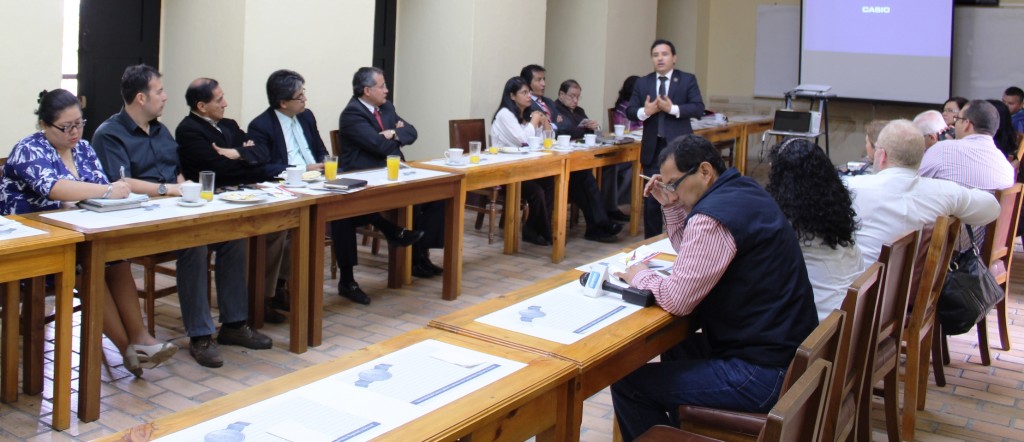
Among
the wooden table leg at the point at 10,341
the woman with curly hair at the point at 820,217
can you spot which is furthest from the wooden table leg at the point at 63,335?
the woman with curly hair at the point at 820,217

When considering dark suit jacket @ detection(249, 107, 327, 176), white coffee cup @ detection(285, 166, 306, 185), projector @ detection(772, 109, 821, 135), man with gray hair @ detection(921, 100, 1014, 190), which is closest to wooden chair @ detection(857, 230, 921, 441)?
man with gray hair @ detection(921, 100, 1014, 190)

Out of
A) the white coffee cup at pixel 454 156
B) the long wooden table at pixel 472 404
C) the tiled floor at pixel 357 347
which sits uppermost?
the white coffee cup at pixel 454 156

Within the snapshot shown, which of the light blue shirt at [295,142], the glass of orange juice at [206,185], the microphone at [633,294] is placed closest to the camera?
the microphone at [633,294]

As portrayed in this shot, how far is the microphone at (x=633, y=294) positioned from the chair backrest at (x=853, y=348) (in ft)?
1.90

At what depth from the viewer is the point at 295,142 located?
5.29 m

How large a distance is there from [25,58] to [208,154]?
1.18m

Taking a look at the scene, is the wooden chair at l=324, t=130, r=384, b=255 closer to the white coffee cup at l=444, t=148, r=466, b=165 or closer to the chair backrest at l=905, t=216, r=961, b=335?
the white coffee cup at l=444, t=148, r=466, b=165

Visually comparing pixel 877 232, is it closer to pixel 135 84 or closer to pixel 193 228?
pixel 193 228

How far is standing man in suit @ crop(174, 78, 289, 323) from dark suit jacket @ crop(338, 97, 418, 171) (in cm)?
75

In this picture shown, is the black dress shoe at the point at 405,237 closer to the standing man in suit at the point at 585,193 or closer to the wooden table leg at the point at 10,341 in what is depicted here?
the standing man in suit at the point at 585,193

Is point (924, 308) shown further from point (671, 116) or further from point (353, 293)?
point (671, 116)

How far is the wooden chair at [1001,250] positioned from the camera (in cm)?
449

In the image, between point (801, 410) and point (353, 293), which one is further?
point (353, 293)

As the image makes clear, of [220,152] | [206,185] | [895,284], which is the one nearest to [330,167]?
[220,152]
